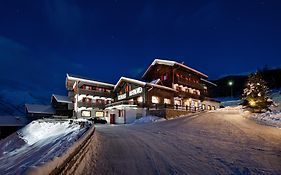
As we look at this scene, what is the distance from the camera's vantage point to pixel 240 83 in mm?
84375

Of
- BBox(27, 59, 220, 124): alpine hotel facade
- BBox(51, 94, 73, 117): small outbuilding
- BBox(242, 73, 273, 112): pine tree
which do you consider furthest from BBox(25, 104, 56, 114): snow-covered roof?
BBox(242, 73, 273, 112): pine tree

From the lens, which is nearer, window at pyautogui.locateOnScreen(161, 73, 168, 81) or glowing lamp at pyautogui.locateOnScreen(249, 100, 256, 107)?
glowing lamp at pyautogui.locateOnScreen(249, 100, 256, 107)

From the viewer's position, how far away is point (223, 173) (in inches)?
214

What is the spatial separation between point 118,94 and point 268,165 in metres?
41.6

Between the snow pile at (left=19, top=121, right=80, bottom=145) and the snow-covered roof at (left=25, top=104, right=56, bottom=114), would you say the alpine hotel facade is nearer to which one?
the snow-covered roof at (left=25, top=104, right=56, bottom=114)

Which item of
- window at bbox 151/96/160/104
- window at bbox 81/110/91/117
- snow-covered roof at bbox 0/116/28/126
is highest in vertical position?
window at bbox 151/96/160/104

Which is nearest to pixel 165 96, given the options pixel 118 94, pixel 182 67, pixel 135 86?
pixel 135 86

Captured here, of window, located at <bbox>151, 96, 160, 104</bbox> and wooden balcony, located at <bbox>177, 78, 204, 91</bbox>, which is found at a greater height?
wooden balcony, located at <bbox>177, 78, 204, 91</bbox>

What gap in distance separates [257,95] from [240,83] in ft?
198

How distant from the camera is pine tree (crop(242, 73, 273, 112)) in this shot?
2870 centimetres

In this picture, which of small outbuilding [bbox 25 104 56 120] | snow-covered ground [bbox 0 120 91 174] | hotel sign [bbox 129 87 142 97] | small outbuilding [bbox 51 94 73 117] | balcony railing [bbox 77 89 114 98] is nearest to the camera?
snow-covered ground [bbox 0 120 91 174]

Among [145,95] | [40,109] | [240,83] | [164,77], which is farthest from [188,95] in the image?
[240,83]

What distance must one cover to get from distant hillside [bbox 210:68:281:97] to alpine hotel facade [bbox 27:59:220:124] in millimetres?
28025

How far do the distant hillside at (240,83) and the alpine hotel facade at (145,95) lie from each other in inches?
1103
